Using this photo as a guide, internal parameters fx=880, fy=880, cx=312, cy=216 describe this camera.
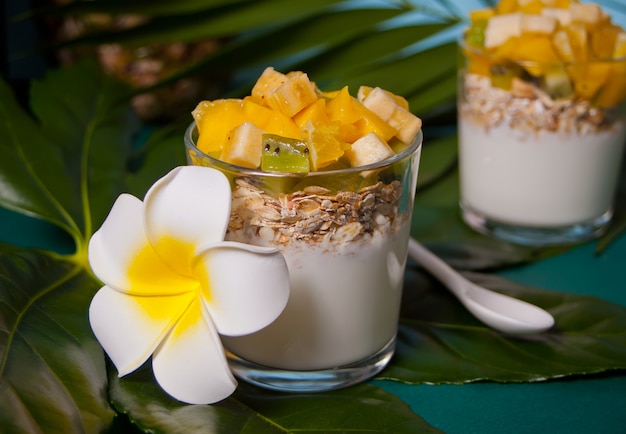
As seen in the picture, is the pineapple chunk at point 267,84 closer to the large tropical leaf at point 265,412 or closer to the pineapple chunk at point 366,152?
the pineapple chunk at point 366,152

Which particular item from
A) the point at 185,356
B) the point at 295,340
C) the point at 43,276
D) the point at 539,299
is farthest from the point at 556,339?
the point at 43,276

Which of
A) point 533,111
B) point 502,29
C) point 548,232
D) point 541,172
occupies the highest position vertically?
point 502,29

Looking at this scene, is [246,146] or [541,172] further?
[541,172]

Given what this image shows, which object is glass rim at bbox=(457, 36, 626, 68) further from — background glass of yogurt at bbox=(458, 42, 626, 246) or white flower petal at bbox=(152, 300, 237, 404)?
white flower petal at bbox=(152, 300, 237, 404)

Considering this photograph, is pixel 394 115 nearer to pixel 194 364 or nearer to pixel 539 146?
pixel 194 364

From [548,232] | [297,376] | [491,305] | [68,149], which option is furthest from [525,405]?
[68,149]

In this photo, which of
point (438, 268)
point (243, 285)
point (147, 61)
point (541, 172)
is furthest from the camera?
point (147, 61)

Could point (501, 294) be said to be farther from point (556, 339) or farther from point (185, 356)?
point (185, 356)

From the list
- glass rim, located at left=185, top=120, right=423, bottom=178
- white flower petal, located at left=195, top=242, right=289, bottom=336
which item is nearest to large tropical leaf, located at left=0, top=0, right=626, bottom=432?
white flower petal, located at left=195, top=242, right=289, bottom=336
